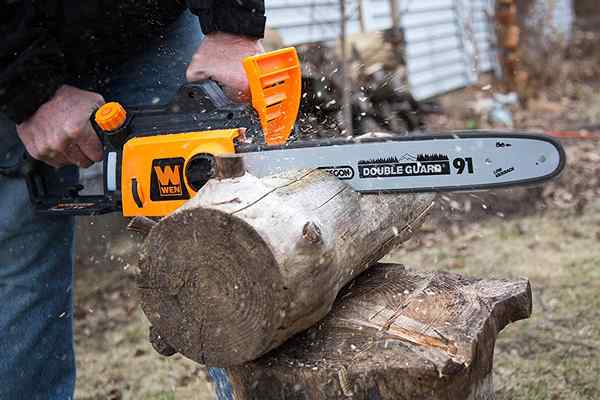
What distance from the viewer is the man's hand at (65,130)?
2.21 meters

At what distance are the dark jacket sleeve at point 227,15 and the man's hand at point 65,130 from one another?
0.40 m

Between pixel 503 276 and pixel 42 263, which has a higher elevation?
pixel 42 263

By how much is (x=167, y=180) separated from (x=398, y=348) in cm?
77

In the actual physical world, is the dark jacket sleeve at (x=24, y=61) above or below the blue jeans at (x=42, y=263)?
above

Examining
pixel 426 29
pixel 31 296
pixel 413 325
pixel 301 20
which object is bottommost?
pixel 426 29

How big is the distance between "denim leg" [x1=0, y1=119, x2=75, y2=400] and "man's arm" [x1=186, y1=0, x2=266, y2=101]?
2.35ft

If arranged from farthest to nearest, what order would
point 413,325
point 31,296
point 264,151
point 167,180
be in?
point 31,296 < point 167,180 < point 264,151 < point 413,325

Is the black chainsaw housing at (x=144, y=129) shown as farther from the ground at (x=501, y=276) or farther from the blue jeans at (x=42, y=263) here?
the ground at (x=501, y=276)

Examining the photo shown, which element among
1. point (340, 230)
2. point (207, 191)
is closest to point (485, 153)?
point (340, 230)

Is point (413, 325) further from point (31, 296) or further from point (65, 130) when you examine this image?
point (31, 296)

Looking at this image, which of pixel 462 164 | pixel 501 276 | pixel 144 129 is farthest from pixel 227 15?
pixel 501 276

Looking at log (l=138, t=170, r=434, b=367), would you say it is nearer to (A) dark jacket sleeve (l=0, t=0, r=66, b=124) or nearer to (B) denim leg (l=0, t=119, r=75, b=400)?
(A) dark jacket sleeve (l=0, t=0, r=66, b=124)

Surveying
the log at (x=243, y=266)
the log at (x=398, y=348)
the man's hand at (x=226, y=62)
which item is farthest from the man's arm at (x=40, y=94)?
the log at (x=398, y=348)

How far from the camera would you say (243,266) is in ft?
5.33
